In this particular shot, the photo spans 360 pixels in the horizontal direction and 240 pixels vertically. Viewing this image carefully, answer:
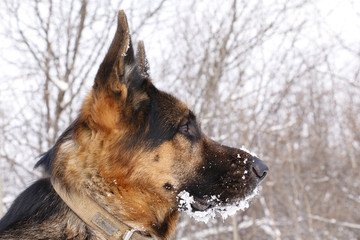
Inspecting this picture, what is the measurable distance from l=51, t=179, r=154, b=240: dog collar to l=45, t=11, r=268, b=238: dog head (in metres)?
0.05

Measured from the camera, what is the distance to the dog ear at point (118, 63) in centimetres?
217

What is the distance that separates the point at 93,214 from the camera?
7.18ft

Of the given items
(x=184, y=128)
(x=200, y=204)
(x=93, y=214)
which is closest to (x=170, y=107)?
(x=184, y=128)

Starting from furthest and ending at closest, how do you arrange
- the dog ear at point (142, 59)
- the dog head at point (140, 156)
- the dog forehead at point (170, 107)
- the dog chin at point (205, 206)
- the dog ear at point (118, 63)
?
the dog ear at point (142, 59) < the dog forehead at point (170, 107) < the dog chin at point (205, 206) < the dog head at point (140, 156) < the dog ear at point (118, 63)

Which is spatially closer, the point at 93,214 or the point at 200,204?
the point at 93,214

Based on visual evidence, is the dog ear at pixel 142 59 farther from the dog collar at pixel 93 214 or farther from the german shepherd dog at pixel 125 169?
the dog collar at pixel 93 214

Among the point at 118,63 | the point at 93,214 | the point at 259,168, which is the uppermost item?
the point at 118,63

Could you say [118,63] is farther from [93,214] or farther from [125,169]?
[93,214]

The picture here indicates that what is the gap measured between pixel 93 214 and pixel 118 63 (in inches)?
37.7

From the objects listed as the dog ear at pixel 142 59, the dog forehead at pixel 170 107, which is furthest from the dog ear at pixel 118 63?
the dog ear at pixel 142 59

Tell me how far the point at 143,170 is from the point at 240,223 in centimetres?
853

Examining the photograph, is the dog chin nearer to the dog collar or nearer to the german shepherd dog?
the german shepherd dog

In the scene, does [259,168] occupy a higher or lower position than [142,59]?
lower

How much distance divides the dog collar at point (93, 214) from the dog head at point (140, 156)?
0.17ft
